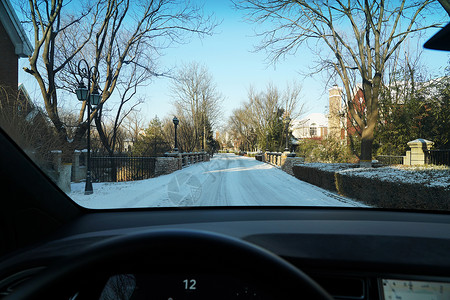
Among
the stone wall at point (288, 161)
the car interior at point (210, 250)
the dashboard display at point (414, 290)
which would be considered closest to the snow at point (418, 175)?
the car interior at point (210, 250)

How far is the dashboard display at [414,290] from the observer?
1.36 m

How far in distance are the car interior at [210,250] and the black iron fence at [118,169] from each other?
5.14 ft

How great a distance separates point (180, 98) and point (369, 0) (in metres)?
2.57

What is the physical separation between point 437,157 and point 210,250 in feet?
11.4

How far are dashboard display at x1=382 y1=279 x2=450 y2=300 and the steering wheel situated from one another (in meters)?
0.94

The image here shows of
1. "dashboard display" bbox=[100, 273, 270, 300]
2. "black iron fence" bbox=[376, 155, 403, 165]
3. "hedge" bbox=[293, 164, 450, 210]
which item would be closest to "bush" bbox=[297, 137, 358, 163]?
"black iron fence" bbox=[376, 155, 403, 165]

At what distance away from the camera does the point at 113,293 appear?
121 centimetres

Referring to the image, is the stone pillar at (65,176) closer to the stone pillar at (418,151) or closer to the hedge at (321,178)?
the hedge at (321,178)

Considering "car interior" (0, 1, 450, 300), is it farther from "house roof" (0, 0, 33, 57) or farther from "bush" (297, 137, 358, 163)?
"bush" (297, 137, 358, 163)

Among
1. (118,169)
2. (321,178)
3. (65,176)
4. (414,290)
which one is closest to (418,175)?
(321,178)

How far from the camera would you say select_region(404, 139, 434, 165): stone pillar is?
3495mm

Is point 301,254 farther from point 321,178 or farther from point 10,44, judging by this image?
point 321,178

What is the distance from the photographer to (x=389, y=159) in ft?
16.0

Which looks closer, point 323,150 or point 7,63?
point 7,63
